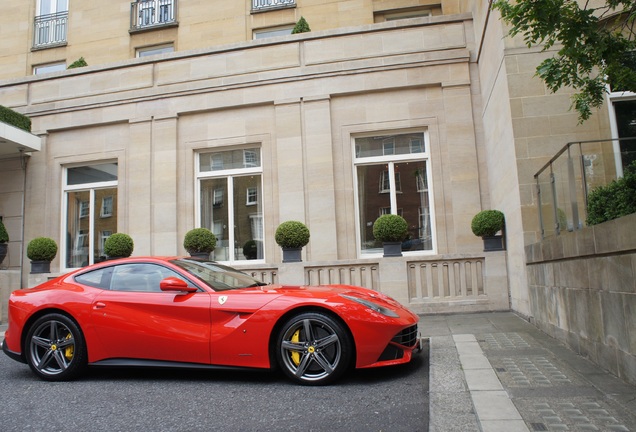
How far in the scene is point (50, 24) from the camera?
58.1 feet

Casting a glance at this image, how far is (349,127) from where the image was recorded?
12.2 m

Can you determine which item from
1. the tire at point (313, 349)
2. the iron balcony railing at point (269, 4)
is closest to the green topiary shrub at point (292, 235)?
the tire at point (313, 349)

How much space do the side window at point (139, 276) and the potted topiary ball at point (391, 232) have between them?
17.6 feet

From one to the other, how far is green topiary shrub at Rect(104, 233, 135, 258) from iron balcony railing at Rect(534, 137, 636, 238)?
29.4ft

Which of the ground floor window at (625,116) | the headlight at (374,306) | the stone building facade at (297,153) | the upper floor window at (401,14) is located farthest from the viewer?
the upper floor window at (401,14)

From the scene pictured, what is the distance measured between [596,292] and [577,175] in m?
1.58

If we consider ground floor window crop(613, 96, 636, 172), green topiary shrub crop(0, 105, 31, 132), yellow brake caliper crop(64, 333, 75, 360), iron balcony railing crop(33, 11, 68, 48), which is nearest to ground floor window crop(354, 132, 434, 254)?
ground floor window crop(613, 96, 636, 172)

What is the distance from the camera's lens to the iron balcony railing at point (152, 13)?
54.9ft

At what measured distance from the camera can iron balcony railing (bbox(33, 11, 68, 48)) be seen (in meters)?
17.6

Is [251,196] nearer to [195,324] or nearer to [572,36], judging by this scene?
[195,324]

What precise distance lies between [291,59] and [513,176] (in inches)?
264

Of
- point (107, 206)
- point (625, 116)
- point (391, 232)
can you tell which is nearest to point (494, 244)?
Result: point (391, 232)

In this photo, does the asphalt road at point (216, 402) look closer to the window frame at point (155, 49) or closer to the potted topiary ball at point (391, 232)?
the potted topiary ball at point (391, 232)

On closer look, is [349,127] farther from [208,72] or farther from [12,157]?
[12,157]
